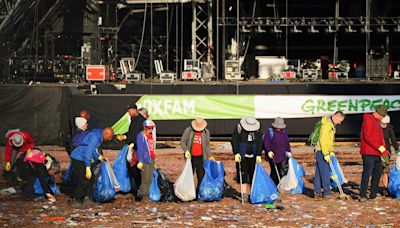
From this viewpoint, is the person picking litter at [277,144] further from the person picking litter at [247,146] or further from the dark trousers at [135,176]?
the dark trousers at [135,176]

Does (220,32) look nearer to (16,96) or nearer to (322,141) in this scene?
(16,96)

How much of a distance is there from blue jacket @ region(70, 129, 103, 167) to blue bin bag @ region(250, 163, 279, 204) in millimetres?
2526

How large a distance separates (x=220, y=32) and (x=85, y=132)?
94.5 ft

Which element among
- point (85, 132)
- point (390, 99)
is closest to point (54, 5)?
point (390, 99)

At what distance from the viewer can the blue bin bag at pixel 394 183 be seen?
1284cm

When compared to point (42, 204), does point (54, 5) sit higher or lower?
higher

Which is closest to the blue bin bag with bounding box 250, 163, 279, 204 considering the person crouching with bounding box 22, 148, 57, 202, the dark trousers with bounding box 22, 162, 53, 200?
the person crouching with bounding box 22, 148, 57, 202

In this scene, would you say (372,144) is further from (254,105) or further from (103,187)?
(254,105)

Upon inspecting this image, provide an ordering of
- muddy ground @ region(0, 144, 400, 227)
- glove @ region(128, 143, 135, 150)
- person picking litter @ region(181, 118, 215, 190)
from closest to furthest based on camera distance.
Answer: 1. muddy ground @ region(0, 144, 400, 227)
2. person picking litter @ region(181, 118, 215, 190)
3. glove @ region(128, 143, 135, 150)

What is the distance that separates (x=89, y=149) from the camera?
1195 cm

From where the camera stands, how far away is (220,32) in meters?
40.6

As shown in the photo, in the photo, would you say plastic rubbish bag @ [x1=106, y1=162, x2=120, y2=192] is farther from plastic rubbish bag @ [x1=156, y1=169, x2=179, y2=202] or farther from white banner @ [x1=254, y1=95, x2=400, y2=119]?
white banner @ [x1=254, y1=95, x2=400, y2=119]

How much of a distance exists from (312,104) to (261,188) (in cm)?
999

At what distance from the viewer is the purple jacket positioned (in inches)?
518
